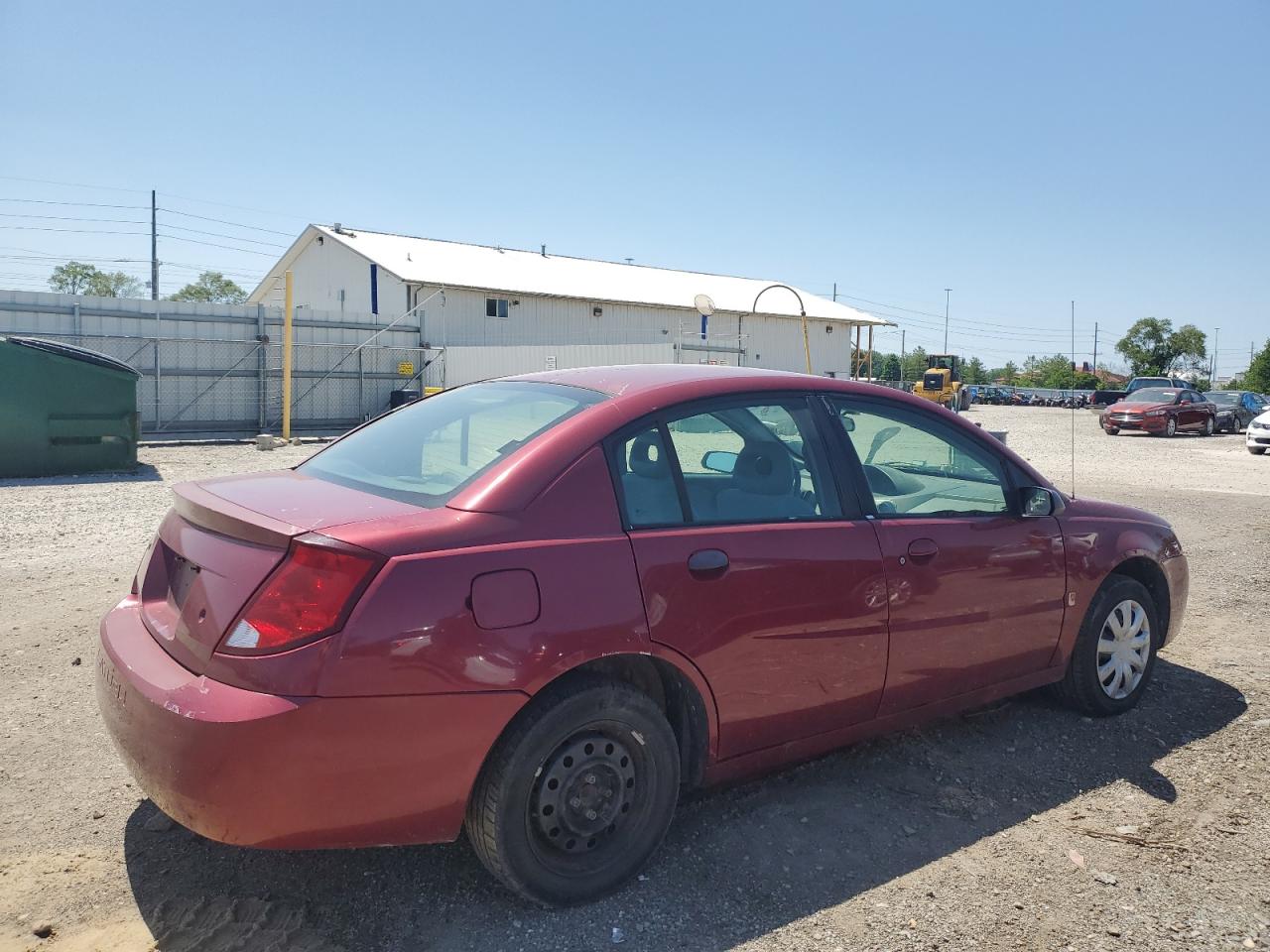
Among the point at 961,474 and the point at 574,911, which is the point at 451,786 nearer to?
the point at 574,911

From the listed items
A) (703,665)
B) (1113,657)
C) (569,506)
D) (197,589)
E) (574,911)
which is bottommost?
(574,911)

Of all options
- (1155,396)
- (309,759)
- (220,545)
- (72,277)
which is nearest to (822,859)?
(309,759)

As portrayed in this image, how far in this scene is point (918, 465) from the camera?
3.95 metres

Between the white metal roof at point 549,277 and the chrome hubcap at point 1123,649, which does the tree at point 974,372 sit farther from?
the chrome hubcap at point 1123,649

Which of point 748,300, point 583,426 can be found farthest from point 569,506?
point 748,300

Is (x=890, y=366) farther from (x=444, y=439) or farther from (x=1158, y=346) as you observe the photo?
(x=444, y=439)

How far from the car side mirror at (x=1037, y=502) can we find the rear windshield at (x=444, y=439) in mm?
1915

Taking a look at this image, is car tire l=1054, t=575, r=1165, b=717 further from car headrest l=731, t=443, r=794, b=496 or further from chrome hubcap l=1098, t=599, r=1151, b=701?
car headrest l=731, t=443, r=794, b=496

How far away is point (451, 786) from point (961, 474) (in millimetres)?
2460

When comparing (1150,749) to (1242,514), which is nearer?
(1150,749)

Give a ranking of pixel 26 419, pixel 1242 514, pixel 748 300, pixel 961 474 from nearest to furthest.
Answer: pixel 961 474
pixel 1242 514
pixel 26 419
pixel 748 300

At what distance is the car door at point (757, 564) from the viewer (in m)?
2.98

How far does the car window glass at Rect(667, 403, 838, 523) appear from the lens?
10.6ft

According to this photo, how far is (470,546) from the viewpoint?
8.56 feet
